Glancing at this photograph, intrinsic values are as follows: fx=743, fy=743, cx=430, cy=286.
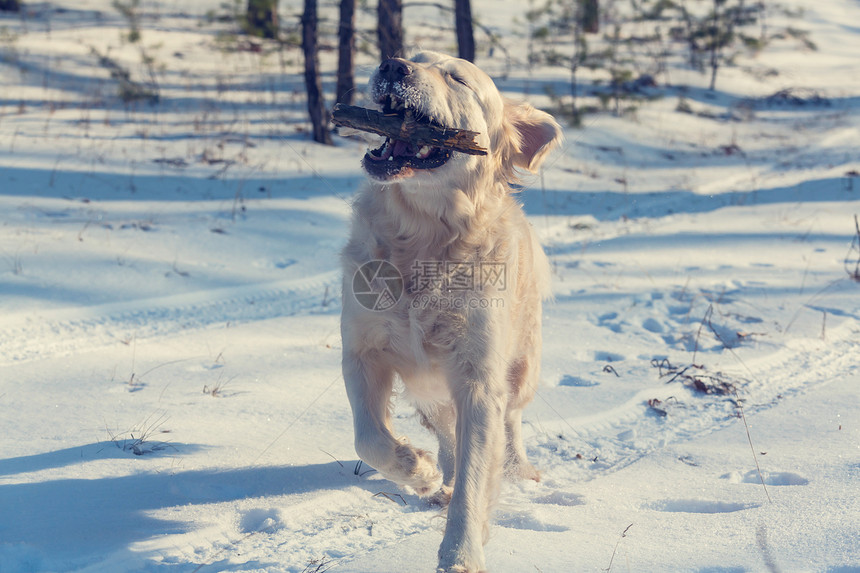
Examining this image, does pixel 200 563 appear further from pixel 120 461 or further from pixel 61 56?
pixel 61 56

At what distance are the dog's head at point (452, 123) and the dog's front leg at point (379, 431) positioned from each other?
2.59ft

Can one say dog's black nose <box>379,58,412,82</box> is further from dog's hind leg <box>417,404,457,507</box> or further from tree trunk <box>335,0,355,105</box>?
tree trunk <box>335,0,355,105</box>

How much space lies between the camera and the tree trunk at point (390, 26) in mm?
10133

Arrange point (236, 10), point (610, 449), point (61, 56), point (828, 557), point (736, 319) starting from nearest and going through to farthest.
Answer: point (828, 557)
point (610, 449)
point (736, 319)
point (61, 56)
point (236, 10)

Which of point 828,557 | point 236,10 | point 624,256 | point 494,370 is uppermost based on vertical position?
point 236,10

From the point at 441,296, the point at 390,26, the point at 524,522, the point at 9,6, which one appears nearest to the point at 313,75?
the point at 390,26

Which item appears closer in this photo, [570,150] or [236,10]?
[570,150]

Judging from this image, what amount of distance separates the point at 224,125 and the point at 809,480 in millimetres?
9253

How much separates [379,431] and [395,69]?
1.45 metres

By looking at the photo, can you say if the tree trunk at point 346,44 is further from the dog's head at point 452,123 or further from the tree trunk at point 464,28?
the dog's head at point 452,123

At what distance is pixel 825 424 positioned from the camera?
372cm

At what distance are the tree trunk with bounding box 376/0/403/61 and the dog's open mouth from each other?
7340 millimetres

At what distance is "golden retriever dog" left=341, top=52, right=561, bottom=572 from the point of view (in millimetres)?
2926

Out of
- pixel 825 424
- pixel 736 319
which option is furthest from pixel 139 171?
pixel 825 424
